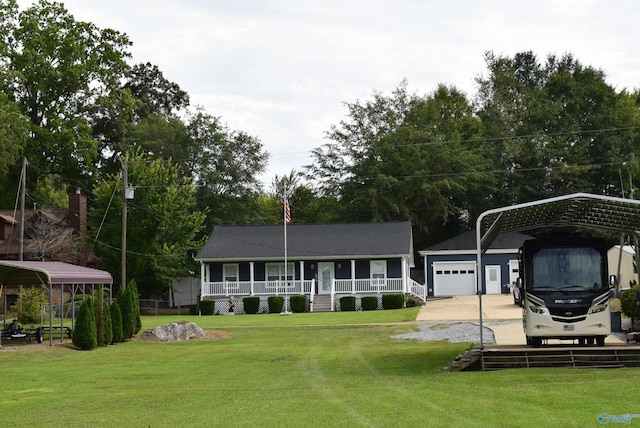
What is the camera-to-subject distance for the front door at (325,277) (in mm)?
49062

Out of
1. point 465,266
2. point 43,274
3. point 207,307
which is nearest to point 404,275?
point 465,266

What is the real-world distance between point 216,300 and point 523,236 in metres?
20.1

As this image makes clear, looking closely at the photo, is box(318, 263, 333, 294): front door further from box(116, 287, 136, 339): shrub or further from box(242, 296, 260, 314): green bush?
box(116, 287, 136, 339): shrub

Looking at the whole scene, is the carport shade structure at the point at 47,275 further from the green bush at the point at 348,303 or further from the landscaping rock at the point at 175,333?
the green bush at the point at 348,303

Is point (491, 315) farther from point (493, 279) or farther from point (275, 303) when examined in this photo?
point (493, 279)

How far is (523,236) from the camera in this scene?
2153 inches

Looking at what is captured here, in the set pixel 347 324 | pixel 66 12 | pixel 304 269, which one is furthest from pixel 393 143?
pixel 347 324

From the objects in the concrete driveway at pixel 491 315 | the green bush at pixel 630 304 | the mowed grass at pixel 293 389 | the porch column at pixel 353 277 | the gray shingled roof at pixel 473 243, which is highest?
the gray shingled roof at pixel 473 243

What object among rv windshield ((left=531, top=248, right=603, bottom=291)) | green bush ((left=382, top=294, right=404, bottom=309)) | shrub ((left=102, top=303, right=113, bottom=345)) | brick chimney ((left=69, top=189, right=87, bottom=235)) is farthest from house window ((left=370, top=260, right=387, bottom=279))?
rv windshield ((left=531, top=248, right=603, bottom=291))

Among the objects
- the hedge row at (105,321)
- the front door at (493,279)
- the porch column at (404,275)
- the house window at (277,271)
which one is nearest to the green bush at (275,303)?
the house window at (277,271)

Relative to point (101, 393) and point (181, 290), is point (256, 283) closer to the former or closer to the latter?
point (181, 290)

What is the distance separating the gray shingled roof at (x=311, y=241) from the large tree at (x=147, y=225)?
2.23 m

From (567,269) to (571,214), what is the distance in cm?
186

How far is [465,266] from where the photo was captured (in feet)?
177
